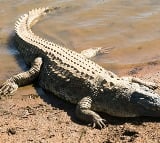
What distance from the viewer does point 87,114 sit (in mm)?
5762

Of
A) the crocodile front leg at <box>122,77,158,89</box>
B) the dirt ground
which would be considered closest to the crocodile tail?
the dirt ground

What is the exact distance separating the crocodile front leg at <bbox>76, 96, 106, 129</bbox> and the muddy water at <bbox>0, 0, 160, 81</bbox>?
5.05 feet

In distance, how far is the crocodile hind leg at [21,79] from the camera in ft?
22.7

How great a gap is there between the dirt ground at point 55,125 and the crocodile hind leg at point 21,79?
0.87 ft

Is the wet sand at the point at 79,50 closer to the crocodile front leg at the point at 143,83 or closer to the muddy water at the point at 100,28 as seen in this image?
the muddy water at the point at 100,28

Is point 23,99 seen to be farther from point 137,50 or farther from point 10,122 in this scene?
point 137,50

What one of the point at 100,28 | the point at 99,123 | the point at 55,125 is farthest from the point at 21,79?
the point at 100,28

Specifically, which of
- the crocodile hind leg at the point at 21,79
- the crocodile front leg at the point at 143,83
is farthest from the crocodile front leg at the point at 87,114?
the crocodile hind leg at the point at 21,79

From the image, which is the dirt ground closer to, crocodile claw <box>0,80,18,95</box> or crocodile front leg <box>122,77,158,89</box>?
crocodile claw <box>0,80,18,95</box>

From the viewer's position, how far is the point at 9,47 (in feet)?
28.5

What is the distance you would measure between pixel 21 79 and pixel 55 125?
5.40 feet

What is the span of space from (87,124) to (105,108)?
0.38 meters

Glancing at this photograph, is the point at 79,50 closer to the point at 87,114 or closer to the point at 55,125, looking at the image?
the point at 87,114

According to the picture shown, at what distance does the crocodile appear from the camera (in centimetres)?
562
